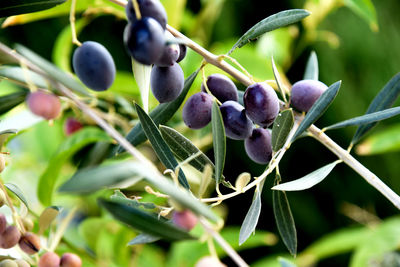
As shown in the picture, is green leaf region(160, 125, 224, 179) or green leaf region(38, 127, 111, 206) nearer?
green leaf region(160, 125, 224, 179)

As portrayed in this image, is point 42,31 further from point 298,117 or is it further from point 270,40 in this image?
point 298,117

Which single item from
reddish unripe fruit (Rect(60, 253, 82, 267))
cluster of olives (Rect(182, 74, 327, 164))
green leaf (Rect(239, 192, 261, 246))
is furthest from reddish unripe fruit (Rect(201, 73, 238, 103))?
reddish unripe fruit (Rect(60, 253, 82, 267))

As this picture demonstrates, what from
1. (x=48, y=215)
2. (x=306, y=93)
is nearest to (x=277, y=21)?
(x=306, y=93)

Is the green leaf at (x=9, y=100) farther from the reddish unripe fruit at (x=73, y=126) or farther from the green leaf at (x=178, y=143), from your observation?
the reddish unripe fruit at (x=73, y=126)

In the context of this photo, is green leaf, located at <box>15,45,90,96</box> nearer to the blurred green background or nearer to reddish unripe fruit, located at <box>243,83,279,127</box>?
reddish unripe fruit, located at <box>243,83,279,127</box>

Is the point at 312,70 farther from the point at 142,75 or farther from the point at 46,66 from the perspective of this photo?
the point at 46,66

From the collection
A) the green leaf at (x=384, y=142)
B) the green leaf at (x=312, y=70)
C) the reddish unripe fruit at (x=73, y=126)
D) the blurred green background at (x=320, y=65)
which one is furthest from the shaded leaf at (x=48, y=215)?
the blurred green background at (x=320, y=65)
